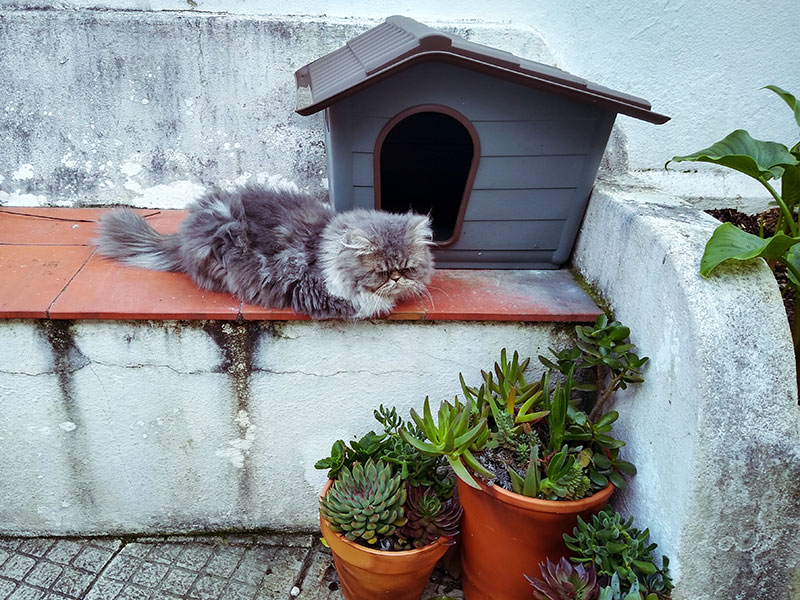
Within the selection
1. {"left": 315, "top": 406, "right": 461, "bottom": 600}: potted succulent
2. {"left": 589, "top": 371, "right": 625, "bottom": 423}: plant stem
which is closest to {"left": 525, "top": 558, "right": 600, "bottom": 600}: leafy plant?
{"left": 315, "top": 406, "right": 461, "bottom": 600}: potted succulent

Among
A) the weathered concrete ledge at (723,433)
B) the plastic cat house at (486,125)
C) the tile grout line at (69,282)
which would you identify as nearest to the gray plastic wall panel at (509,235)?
the plastic cat house at (486,125)

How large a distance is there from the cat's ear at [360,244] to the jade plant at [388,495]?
0.54 m

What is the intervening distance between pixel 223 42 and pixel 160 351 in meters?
1.54

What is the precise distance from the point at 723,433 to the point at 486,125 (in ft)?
4.12

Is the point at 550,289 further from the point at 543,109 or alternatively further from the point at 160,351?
the point at 160,351

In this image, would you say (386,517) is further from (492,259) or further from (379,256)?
(492,259)

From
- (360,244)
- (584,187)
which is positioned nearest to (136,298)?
(360,244)

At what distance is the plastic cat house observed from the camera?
1933 mm

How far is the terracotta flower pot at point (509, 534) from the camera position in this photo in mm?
1697

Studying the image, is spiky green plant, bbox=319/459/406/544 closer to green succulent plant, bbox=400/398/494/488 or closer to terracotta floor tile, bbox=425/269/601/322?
green succulent plant, bbox=400/398/494/488

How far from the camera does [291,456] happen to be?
7.20 ft

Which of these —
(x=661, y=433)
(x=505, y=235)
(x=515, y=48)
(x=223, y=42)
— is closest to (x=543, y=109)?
(x=505, y=235)

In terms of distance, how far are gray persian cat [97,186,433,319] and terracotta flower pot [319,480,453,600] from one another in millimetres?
669

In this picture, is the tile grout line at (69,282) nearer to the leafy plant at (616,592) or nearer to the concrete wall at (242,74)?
the concrete wall at (242,74)
